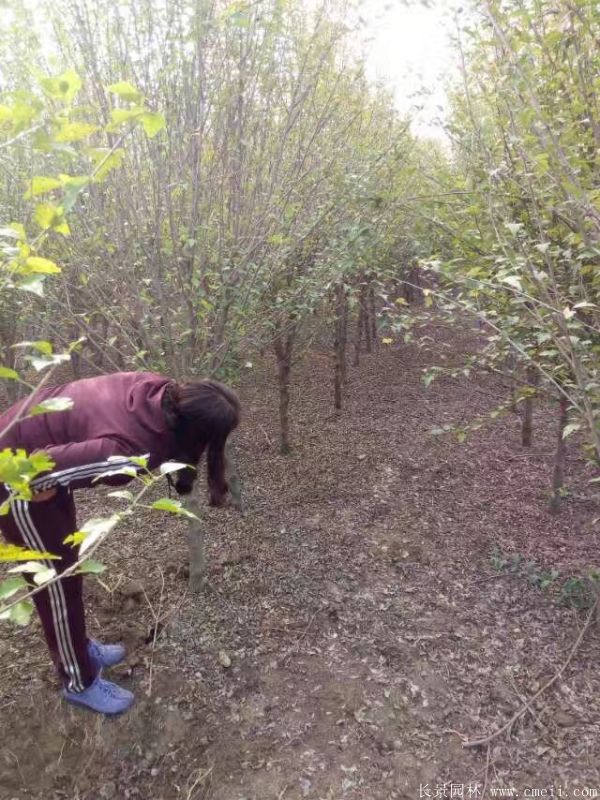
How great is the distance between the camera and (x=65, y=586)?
216cm

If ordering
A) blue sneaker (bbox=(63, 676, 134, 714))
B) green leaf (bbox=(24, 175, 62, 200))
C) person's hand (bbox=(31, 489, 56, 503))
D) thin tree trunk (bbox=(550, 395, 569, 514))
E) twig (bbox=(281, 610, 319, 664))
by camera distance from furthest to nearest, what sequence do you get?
thin tree trunk (bbox=(550, 395, 569, 514)) < twig (bbox=(281, 610, 319, 664)) < blue sneaker (bbox=(63, 676, 134, 714)) < person's hand (bbox=(31, 489, 56, 503)) < green leaf (bbox=(24, 175, 62, 200))

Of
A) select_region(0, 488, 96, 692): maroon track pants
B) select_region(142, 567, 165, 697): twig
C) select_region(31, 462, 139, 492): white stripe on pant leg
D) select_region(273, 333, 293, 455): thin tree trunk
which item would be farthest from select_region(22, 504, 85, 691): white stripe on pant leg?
select_region(273, 333, 293, 455): thin tree trunk

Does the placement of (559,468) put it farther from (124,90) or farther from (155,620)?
(124,90)

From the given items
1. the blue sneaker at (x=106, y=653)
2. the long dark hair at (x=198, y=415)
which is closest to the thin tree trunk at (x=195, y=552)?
the blue sneaker at (x=106, y=653)

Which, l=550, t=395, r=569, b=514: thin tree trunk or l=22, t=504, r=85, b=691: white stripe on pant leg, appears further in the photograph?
l=550, t=395, r=569, b=514: thin tree trunk

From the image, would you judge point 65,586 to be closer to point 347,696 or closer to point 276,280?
point 347,696

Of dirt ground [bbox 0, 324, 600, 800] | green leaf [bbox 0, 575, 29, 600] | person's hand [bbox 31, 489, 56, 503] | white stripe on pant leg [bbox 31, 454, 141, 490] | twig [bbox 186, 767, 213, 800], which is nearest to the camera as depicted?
green leaf [bbox 0, 575, 29, 600]

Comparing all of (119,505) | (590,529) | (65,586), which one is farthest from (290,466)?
(65,586)

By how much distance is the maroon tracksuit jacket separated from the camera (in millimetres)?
1776

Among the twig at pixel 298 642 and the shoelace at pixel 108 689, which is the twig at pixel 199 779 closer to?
the shoelace at pixel 108 689

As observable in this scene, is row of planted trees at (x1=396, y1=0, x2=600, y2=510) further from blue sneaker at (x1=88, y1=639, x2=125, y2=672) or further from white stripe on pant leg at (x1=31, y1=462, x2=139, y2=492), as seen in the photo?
blue sneaker at (x1=88, y1=639, x2=125, y2=672)

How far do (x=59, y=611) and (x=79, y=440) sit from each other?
794mm

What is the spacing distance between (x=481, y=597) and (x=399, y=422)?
290 cm

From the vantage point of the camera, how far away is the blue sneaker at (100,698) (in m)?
2.31
